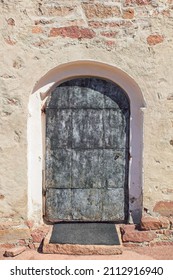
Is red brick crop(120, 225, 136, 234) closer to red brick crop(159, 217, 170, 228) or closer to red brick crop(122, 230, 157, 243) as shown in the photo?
red brick crop(122, 230, 157, 243)

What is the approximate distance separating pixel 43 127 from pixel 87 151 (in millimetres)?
604

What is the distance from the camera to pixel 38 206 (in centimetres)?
405

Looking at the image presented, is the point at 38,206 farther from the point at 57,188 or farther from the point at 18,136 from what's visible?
the point at 18,136

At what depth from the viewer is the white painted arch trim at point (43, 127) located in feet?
13.0

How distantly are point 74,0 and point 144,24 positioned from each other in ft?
2.76

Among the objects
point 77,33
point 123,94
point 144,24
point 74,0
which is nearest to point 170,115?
point 123,94

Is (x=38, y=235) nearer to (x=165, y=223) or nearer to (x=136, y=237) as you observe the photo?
(x=136, y=237)

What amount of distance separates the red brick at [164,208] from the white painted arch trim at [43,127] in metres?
0.22

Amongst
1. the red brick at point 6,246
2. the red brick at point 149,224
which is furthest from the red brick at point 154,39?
the red brick at point 6,246

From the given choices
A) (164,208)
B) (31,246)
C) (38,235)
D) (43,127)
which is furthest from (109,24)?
(31,246)

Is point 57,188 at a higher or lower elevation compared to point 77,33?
lower

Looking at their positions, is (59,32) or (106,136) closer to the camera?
(59,32)

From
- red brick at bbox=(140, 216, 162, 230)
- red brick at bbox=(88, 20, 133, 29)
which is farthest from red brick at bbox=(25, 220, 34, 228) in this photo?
red brick at bbox=(88, 20, 133, 29)

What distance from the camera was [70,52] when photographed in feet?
12.5
